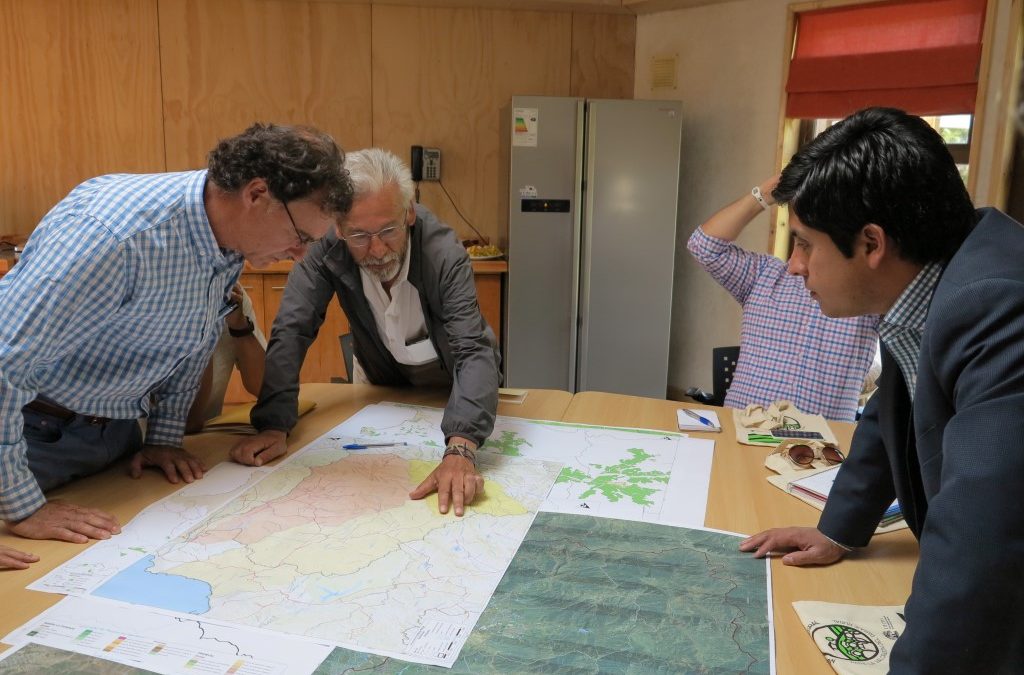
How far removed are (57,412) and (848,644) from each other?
58.5 inches

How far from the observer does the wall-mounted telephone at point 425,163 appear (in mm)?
4781

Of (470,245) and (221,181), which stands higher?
(221,181)

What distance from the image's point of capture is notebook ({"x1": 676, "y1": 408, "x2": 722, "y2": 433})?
6.86 feet

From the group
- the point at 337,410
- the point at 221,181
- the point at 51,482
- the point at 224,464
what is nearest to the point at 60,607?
the point at 51,482

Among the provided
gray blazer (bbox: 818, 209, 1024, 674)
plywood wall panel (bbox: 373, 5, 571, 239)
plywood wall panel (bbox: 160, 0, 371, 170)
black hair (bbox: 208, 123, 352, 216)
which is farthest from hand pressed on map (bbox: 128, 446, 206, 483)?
plywood wall panel (bbox: 160, 0, 371, 170)

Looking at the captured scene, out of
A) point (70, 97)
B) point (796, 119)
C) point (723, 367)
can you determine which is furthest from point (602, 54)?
point (70, 97)

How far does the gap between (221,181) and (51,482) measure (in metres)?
0.71

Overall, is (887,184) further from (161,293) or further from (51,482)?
(51,482)

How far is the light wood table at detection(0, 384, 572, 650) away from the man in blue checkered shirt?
0.10 feet

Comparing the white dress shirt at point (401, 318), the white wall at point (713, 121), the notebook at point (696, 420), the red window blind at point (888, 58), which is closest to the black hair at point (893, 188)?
the notebook at point (696, 420)

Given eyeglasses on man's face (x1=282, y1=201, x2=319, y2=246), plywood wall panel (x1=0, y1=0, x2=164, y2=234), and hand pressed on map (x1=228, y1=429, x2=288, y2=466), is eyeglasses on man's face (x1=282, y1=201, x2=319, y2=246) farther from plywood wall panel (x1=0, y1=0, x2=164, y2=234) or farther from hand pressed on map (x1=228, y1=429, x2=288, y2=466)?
plywood wall panel (x1=0, y1=0, x2=164, y2=234)

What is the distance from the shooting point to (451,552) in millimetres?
1371

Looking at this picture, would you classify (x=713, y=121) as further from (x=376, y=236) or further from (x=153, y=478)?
(x=153, y=478)

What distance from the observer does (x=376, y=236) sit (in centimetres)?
202
